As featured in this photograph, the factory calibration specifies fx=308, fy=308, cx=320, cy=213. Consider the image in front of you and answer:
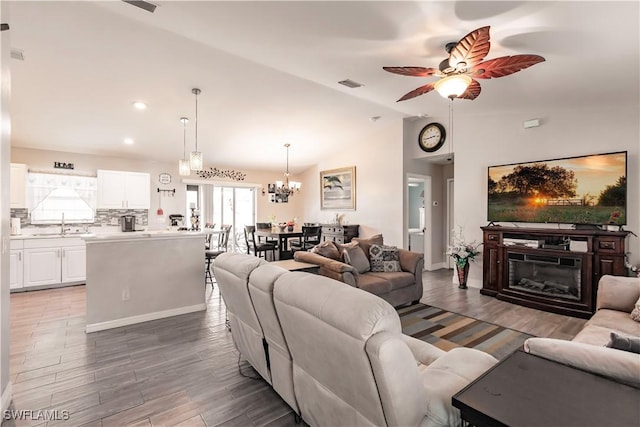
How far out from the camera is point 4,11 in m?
2.16

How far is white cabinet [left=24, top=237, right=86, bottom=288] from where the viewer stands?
5.07 m

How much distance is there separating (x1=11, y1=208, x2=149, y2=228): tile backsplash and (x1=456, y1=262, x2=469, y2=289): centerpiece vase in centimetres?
628

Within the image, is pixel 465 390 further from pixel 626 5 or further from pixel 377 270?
pixel 377 270

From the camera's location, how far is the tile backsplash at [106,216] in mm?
5422

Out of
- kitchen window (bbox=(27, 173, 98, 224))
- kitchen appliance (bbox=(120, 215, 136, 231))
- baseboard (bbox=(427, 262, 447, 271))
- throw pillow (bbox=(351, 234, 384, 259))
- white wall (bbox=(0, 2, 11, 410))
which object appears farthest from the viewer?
baseboard (bbox=(427, 262, 447, 271))

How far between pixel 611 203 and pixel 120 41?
5.99m

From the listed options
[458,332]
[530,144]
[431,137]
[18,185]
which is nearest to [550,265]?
[530,144]

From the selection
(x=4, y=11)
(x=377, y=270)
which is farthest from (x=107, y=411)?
(x=377, y=270)

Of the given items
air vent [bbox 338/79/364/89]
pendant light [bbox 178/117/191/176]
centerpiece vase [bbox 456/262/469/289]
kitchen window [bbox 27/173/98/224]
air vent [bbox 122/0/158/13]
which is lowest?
centerpiece vase [bbox 456/262/469/289]

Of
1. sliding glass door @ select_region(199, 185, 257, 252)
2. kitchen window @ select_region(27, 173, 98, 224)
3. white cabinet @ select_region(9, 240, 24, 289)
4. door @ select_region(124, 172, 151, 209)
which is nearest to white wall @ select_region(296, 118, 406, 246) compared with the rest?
sliding glass door @ select_region(199, 185, 257, 252)

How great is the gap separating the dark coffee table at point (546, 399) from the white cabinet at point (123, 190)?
691 centimetres

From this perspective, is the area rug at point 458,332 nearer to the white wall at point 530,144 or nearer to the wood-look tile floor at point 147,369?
the wood-look tile floor at point 147,369

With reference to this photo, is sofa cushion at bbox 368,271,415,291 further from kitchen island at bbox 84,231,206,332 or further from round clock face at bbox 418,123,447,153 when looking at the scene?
round clock face at bbox 418,123,447,153

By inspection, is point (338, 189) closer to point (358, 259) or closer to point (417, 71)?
point (358, 259)
